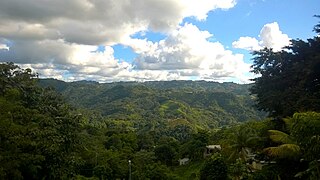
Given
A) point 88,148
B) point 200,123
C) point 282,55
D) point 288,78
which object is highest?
point 282,55

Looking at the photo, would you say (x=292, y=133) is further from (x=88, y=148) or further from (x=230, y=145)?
(x=88, y=148)

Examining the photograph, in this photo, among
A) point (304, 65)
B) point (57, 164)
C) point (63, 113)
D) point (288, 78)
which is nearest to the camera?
point (304, 65)

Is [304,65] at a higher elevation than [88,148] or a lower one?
higher

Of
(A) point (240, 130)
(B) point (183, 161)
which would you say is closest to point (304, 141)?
(A) point (240, 130)

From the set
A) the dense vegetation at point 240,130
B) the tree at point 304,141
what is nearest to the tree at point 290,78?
the dense vegetation at point 240,130

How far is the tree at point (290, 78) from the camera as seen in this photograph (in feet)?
65.3

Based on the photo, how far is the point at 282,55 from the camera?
24062mm

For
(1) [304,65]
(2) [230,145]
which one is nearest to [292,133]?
(1) [304,65]

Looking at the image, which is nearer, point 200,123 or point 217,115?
point 200,123

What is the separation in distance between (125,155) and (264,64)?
27.5m

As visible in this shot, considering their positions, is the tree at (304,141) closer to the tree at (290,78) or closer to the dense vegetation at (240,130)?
the dense vegetation at (240,130)

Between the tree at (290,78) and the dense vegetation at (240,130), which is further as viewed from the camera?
the tree at (290,78)

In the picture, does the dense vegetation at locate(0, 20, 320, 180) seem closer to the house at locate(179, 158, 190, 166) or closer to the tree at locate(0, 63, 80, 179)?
the tree at locate(0, 63, 80, 179)

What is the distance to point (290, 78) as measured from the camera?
22.6 meters
